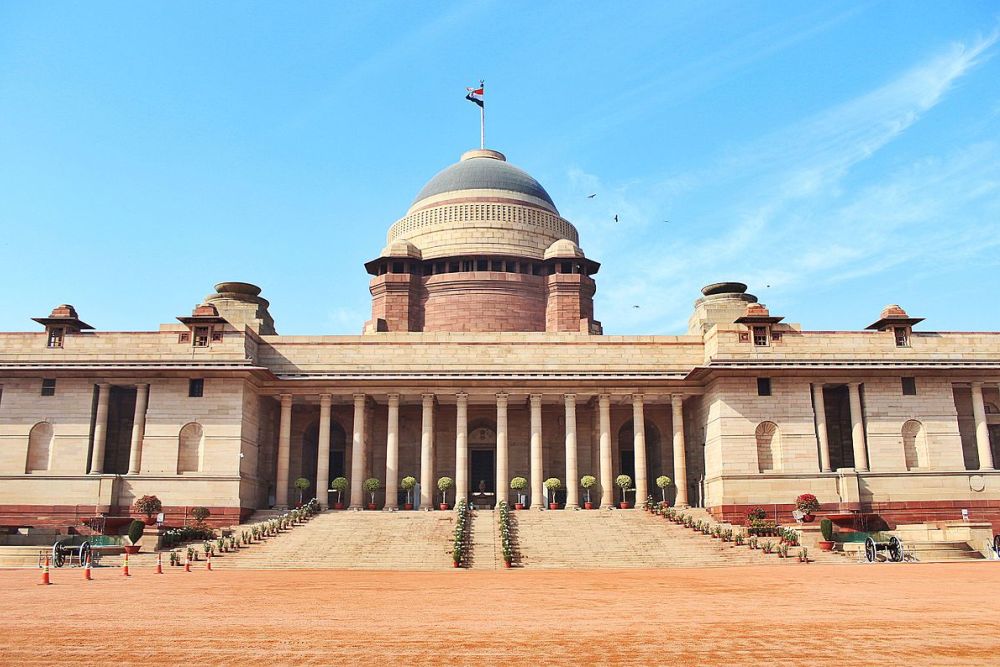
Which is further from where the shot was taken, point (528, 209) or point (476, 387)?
point (528, 209)

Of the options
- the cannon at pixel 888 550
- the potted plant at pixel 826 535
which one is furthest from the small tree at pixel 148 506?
the cannon at pixel 888 550

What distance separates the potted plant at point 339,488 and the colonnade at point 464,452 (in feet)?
1.45

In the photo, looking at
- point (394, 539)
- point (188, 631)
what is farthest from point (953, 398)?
point (188, 631)

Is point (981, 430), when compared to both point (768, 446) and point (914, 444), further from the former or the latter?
point (768, 446)

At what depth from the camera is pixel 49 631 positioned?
14.3m

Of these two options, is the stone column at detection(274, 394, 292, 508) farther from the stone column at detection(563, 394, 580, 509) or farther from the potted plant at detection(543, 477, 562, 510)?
the stone column at detection(563, 394, 580, 509)

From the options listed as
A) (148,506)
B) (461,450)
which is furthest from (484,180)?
(148,506)

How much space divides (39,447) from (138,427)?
16.2 feet

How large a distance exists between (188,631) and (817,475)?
116ft

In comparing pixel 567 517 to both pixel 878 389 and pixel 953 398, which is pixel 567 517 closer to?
pixel 878 389

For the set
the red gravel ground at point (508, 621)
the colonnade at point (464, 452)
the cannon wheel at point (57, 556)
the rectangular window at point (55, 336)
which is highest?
the rectangular window at point (55, 336)

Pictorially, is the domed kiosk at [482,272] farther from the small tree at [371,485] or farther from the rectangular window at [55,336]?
the rectangular window at [55,336]

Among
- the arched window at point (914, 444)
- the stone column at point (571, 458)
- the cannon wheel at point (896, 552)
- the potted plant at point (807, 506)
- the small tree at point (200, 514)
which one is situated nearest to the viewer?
the cannon wheel at point (896, 552)

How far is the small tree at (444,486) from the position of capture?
148ft
